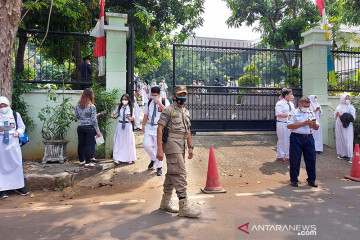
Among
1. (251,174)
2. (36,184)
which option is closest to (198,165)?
(251,174)

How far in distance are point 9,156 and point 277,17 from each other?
48.2 feet

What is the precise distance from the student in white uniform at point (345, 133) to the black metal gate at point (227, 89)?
1980mm

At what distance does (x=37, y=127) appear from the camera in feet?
24.8

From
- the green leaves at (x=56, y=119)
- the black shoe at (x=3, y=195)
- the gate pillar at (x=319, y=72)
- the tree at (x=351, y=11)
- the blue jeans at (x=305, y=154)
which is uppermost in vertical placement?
the tree at (x=351, y=11)

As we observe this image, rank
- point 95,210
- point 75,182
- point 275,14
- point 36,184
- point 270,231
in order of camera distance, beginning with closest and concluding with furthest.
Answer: point 270,231 < point 95,210 < point 36,184 < point 75,182 < point 275,14

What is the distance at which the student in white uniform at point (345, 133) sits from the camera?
834 centimetres

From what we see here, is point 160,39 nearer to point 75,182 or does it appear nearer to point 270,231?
point 75,182

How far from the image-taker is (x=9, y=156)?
17.7 ft

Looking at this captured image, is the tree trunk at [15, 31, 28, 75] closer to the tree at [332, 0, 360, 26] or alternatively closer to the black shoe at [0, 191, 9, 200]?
the black shoe at [0, 191, 9, 200]

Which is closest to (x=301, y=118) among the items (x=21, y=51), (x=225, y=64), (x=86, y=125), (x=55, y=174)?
(x=225, y=64)

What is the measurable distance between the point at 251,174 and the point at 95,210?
12.7ft

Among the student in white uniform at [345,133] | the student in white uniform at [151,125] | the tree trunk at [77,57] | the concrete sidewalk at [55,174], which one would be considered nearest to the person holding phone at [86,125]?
the concrete sidewalk at [55,174]

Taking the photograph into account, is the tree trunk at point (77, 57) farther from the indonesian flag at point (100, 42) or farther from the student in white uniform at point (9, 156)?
the student in white uniform at point (9, 156)

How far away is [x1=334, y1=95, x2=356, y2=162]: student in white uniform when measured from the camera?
8344 millimetres
